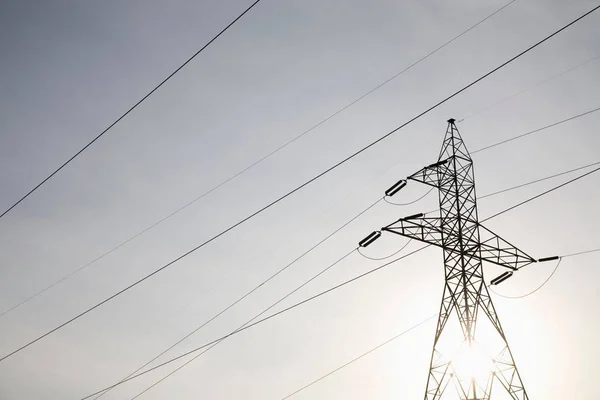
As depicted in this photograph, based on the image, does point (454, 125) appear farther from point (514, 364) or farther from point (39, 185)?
point (39, 185)

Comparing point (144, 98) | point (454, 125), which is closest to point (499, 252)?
point (454, 125)

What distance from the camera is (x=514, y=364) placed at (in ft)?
56.2

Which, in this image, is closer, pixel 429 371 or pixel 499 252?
pixel 429 371

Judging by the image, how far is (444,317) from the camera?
728 inches

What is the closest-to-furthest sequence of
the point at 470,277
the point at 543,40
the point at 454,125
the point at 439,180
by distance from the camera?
1. the point at 543,40
2. the point at 470,277
3. the point at 439,180
4. the point at 454,125

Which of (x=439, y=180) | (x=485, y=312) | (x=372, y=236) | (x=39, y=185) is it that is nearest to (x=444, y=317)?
(x=485, y=312)

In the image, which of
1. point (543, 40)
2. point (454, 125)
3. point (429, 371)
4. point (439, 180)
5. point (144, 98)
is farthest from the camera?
point (454, 125)

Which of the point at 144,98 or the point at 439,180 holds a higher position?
the point at 144,98

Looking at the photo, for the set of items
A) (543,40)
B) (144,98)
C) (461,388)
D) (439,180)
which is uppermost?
(144,98)

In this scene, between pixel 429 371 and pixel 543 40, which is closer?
pixel 543 40

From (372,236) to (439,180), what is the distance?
4228mm

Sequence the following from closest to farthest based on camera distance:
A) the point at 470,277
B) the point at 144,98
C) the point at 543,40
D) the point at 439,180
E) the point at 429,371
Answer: the point at 543,40 < the point at 144,98 < the point at 429,371 < the point at 470,277 < the point at 439,180

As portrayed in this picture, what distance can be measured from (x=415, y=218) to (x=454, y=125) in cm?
611

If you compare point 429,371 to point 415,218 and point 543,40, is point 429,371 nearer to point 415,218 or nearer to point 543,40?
point 415,218
